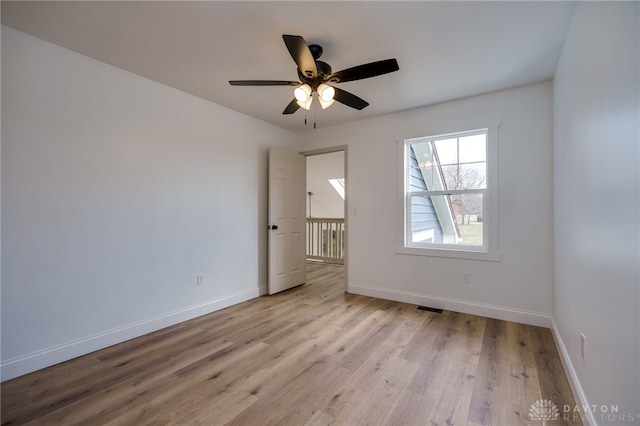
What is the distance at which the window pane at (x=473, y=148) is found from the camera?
326 centimetres

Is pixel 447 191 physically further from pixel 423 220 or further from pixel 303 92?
pixel 303 92

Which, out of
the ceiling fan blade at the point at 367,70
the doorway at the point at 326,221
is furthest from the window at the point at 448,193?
the doorway at the point at 326,221

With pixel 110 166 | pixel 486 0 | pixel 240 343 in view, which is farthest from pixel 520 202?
pixel 110 166

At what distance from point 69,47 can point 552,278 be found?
15.5 feet

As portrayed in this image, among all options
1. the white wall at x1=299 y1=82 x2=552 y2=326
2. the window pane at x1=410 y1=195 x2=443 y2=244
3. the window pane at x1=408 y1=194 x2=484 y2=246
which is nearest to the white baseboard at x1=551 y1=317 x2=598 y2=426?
the white wall at x1=299 y1=82 x2=552 y2=326

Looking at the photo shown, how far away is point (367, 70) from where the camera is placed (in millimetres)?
2020

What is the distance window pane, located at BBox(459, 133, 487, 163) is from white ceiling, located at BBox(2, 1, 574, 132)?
0.59 metres

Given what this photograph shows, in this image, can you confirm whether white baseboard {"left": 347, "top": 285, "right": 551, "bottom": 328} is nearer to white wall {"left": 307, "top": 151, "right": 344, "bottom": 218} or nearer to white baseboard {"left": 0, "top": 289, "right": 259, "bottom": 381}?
white baseboard {"left": 0, "top": 289, "right": 259, "bottom": 381}

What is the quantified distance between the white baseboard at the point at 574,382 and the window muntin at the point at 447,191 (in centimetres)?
113

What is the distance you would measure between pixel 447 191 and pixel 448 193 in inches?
1.1

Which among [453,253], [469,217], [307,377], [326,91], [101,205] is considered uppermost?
[326,91]

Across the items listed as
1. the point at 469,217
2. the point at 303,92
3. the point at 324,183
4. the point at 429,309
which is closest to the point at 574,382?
the point at 429,309

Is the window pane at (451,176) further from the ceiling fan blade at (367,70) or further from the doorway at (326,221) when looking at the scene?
the doorway at (326,221)

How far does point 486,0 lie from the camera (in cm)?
175
